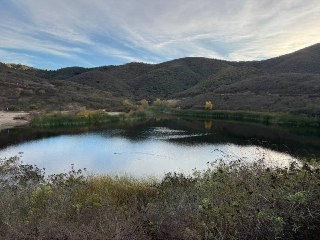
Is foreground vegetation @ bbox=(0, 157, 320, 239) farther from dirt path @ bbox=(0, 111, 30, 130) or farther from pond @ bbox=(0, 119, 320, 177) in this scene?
dirt path @ bbox=(0, 111, 30, 130)

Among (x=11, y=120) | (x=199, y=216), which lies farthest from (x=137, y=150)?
(x=11, y=120)

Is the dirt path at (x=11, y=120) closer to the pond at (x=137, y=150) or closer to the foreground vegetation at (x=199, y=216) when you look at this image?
the pond at (x=137, y=150)

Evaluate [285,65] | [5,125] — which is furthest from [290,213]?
[285,65]

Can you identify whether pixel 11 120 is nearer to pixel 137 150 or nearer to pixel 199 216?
pixel 137 150

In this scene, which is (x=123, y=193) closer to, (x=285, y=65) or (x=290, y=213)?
(x=290, y=213)

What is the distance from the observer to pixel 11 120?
67.6 m

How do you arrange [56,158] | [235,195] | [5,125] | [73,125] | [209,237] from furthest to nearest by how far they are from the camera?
1. [73,125]
2. [5,125]
3. [56,158]
4. [235,195]
5. [209,237]

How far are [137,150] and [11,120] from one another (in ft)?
127

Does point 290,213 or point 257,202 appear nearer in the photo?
point 290,213

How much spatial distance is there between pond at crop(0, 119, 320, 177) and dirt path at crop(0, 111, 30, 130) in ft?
18.0

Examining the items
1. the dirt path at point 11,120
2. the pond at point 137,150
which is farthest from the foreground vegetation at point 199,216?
the dirt path at point 11,120

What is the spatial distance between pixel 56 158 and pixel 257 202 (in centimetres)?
2841

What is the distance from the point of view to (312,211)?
726 centimetres

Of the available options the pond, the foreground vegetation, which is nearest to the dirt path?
the pond
